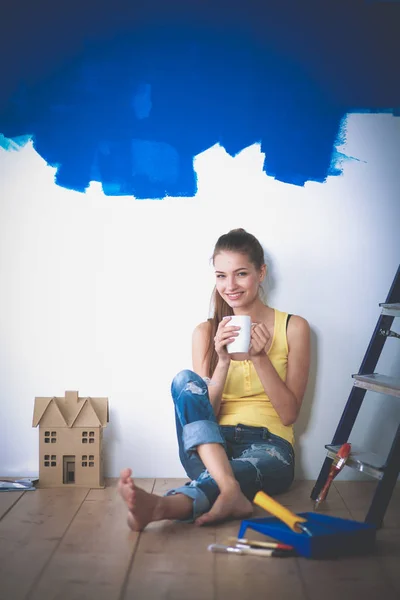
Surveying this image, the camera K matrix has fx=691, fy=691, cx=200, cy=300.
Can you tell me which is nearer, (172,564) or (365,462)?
(172,564)

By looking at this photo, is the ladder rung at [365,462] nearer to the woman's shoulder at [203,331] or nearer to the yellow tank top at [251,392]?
the yellow tank top at [251,392]

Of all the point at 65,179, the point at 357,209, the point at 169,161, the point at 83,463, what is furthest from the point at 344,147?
the point at 83,463

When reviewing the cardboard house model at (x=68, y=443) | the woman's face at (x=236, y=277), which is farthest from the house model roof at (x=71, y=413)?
the woman's face at (x=236, y=277)

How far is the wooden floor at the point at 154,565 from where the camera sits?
153cm

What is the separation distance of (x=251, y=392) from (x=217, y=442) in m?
0.46

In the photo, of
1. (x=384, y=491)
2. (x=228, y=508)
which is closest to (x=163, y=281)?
(x=228, y=508)

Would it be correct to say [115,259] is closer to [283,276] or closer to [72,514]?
[283,276]

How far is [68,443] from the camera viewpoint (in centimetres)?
257

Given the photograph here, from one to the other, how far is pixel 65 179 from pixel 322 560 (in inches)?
68.3

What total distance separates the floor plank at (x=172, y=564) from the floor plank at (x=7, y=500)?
1.72ft

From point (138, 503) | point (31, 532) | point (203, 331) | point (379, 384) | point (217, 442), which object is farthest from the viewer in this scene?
point (203, 331)

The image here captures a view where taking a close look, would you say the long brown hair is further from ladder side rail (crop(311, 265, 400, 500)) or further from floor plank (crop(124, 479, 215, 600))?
floor plank (crop(124, 479, 215, 600))

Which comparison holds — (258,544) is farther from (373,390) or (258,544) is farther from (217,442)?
(373,390)

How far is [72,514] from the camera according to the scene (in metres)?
2.19
